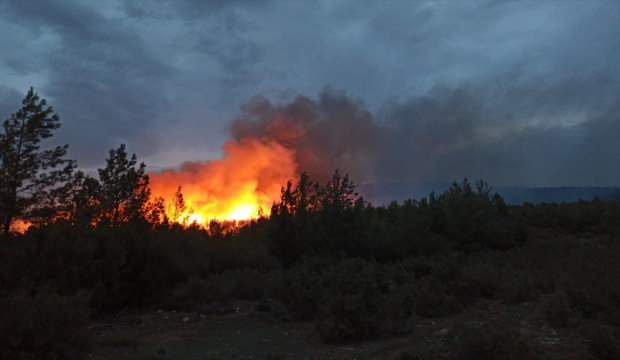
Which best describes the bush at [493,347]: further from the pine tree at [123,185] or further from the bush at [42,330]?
the pine tree at [123,185]

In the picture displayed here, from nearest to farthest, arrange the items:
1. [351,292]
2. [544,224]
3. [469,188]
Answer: [351,292], [469,188], [544,224]

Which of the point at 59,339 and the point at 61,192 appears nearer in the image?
the point at 59,339

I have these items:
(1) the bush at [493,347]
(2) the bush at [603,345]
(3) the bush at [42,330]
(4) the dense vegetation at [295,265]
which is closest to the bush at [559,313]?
(4) the dense vegetation at [295,265]

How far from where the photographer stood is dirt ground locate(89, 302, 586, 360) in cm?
1088

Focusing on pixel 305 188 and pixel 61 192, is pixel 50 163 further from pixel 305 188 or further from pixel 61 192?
pixel 305 188

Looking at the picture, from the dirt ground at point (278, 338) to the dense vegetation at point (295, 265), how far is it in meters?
0.64

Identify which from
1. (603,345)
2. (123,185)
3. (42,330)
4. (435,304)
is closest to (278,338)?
(435,304)

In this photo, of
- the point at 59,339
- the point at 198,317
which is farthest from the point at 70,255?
the point at 59,339

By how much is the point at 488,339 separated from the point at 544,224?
52.1 meters

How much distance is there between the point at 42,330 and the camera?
8.30 meters

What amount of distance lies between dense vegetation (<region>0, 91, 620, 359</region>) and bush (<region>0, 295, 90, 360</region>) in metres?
0.02

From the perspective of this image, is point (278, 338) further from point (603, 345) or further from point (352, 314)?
point (603, 345)

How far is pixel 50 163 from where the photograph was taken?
35562 mm

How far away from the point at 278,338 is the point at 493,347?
7080 millimetres
